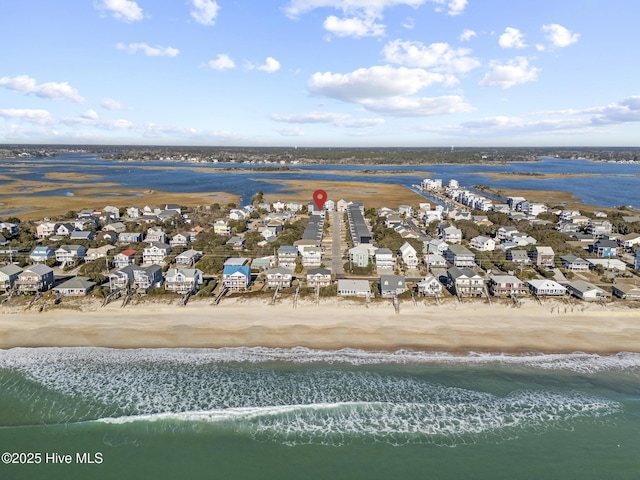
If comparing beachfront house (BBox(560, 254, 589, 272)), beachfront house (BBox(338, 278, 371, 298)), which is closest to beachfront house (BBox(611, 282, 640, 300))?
beachfront house (BBox(560, 254, 589, 272))

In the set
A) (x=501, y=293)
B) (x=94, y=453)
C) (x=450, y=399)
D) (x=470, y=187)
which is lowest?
(x=94, y=453)

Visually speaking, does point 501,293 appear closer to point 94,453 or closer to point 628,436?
point 628,436

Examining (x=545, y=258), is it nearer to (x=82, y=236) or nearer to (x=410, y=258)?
(x=410, y=258)

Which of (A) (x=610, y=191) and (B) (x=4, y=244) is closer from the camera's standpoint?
(B) (x=4, y=244)

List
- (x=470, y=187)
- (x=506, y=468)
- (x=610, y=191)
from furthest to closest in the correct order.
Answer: (x=470, y=187), (x=610, y=191), (x=506, y=468)

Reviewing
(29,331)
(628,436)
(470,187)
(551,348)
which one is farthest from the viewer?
(470,187)

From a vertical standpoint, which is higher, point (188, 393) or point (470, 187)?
point (470, 187)

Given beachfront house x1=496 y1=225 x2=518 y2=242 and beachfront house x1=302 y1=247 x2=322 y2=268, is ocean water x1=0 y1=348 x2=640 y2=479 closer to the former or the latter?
beachfront house x1=302 y1=247 x2=322 y2=268

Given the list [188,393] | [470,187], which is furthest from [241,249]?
[470,187]

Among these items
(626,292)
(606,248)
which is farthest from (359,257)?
(606,248)
